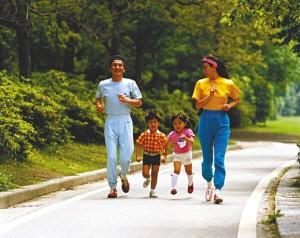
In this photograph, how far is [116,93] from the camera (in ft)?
39.8

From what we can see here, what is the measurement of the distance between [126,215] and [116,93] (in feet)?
8.75

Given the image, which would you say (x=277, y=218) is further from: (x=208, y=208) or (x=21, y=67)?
(x=21, y=67)

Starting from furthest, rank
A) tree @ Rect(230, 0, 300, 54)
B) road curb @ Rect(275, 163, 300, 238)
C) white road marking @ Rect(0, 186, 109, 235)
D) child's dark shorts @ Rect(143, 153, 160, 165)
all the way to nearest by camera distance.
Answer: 1. tree @ Rect(230, 0, 300, 54)
2. child's dark shorts @ Rect(143, 153, 160, 165)
3. white road marking @ Rect(0, 186, 109, 235)
4. road curb @ Rect(275, 163, 300, 238)

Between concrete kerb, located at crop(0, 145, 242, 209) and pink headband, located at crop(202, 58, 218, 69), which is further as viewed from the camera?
concrete kerb, located at crop(0, 145, 242, 209)

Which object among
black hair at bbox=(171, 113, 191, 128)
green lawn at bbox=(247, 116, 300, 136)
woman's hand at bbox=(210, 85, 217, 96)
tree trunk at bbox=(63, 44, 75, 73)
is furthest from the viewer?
green lawn at bbox=(247, 116, 300, 136)

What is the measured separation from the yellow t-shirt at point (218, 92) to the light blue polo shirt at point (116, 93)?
1295 mm

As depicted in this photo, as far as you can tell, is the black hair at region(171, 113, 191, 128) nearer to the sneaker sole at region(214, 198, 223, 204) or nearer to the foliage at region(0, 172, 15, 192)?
the sneaker sole at region(214, 198, 223, 204)

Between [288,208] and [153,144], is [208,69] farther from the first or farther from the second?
[288,208]

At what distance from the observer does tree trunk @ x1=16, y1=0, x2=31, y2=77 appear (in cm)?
2044

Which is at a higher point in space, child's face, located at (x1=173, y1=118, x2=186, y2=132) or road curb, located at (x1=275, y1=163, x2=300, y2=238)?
child's face, located at (x1=173, y1=118, x2=186, y2=132)

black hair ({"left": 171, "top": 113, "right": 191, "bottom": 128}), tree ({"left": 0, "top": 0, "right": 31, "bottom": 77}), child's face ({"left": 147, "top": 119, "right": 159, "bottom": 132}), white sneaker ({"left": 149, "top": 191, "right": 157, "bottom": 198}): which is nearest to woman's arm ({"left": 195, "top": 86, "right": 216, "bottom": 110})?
black hair ({"left": 171, "top": 113, "right": 191, "bottom": 128})

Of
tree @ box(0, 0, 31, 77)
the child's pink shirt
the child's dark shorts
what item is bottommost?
the child's dark shorts

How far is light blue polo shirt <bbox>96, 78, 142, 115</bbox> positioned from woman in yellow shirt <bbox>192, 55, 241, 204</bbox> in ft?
4.22

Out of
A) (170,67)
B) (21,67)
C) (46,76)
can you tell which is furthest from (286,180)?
(170,67)
